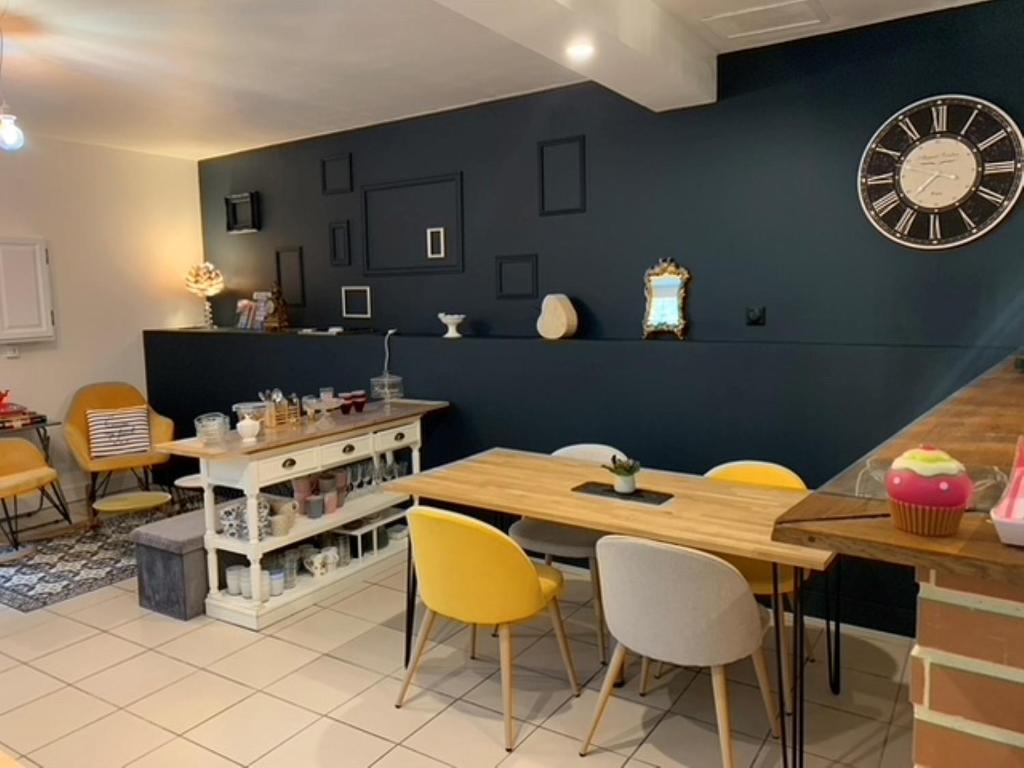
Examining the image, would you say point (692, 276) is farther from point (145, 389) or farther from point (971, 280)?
point (145, 389)

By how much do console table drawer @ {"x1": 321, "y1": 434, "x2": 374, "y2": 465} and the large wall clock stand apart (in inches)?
109

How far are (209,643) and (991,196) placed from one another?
13.0 feet

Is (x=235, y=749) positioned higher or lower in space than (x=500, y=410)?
lower

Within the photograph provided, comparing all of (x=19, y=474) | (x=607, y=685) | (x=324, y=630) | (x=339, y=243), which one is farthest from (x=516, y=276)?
(x=19, y=474)

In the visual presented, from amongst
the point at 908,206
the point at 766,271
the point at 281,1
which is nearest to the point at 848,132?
the point at 908,206

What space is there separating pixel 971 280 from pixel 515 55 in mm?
2345

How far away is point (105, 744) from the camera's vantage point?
2.55 meters

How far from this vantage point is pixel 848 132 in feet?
10.9

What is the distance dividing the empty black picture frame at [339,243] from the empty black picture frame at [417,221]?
175mm

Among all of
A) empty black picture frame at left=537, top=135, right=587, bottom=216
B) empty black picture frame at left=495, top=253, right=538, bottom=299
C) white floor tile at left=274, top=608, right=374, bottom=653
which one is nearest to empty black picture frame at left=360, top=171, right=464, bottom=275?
empty black picture frame at left=495, top=253, right=538, bottom=299

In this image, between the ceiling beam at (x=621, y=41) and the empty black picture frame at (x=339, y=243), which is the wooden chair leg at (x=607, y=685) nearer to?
the ceiling beam at (x=621, y=41)

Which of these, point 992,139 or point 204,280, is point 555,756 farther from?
point 204,280

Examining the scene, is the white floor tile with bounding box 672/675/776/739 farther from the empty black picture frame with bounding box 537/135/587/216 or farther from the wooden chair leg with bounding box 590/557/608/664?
the empty black picture frame with bounding box 537/135/587/216

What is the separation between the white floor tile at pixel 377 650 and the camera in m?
3.08
